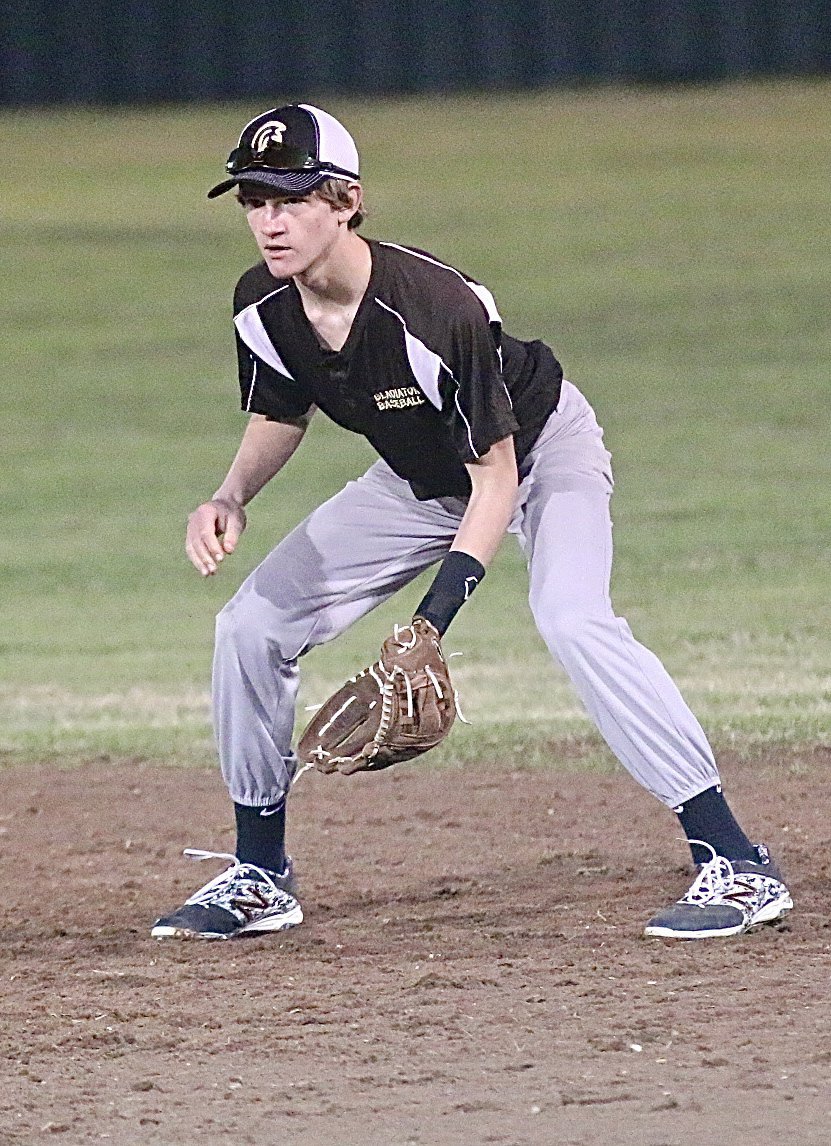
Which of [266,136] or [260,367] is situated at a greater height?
[266,136]

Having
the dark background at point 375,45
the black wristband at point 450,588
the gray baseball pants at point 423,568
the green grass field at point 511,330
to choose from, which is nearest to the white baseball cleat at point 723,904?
the gray baseball pants at point 423,568

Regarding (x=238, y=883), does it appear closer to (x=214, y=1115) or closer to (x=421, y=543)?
(x=421, y=543)

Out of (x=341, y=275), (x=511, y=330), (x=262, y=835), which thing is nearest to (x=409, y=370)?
(x=341, y=275)

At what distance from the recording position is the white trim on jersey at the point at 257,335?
4.23m

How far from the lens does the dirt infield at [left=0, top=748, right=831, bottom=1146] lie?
3.28 metres

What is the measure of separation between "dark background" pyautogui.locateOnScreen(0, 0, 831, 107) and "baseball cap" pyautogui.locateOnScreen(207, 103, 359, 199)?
2204 centimetres

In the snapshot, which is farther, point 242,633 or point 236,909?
point 236,909

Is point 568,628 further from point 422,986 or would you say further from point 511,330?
point 511,330

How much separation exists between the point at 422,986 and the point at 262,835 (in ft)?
2.23

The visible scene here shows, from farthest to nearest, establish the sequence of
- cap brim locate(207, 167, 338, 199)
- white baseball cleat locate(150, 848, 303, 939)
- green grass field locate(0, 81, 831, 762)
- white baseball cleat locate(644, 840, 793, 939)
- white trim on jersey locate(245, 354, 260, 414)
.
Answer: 1. green grass field locate(0, 81, 831, 762)
2. white baseball cleat locate(150, 848, 303, 939)
3. white trim on jersey locate(245, 354, 260, 414)
4. white baseball cleat locate(644, 840, 793, 939)
5. cap brim locate(207, 167, 338, 199)

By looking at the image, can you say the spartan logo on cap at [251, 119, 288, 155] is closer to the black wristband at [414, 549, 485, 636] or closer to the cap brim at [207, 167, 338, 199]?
the cap brim at [207, 167, 338, 199]

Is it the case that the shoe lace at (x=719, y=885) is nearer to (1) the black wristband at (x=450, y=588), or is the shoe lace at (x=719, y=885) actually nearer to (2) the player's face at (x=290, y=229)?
(1) the black wristband at (x=450, y=588)

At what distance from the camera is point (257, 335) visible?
424cm

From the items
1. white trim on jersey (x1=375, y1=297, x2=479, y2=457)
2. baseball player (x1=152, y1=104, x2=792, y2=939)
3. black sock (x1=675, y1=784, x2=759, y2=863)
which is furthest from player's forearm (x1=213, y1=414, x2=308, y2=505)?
black sock (x1=675, y1=784, x2=759, y2=863)
